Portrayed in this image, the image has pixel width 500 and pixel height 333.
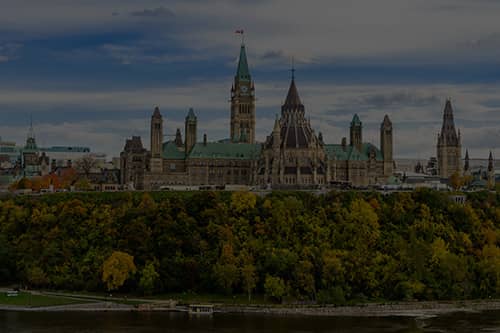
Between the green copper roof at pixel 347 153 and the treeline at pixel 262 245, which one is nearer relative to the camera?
the treeline at pixel 262 245

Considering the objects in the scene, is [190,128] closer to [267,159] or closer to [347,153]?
[267,159]

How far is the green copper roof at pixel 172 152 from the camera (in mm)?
177125

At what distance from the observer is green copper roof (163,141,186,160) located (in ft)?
581

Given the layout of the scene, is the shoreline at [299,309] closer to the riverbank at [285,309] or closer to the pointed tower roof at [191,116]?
the riverbank at [285,309]

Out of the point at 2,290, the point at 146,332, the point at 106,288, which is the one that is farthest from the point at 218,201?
the point at 146,332

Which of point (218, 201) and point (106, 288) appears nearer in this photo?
point (106, 288)

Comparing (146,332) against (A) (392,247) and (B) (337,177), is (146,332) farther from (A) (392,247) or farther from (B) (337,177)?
(B) (337,177)

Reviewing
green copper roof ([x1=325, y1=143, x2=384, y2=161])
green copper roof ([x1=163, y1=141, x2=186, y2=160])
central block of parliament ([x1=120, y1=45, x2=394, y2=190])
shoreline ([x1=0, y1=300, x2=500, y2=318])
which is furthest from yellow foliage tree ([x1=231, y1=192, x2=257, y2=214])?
green copper roof ([x1=325, y1=143, x2=384, y2=161])

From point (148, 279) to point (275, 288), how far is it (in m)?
14.3

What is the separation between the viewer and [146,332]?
8194 cm

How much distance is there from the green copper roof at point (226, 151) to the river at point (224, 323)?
284ft

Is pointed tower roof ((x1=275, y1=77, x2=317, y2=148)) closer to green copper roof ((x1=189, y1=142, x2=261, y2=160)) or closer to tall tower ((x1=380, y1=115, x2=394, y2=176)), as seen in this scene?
green copper roof ((x1=189, y1=142, x2=261, y2=160))

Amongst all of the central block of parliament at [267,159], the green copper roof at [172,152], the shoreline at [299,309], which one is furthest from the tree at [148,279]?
the green copper roof at [172,152]

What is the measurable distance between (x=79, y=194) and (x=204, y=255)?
31284 millimetres
